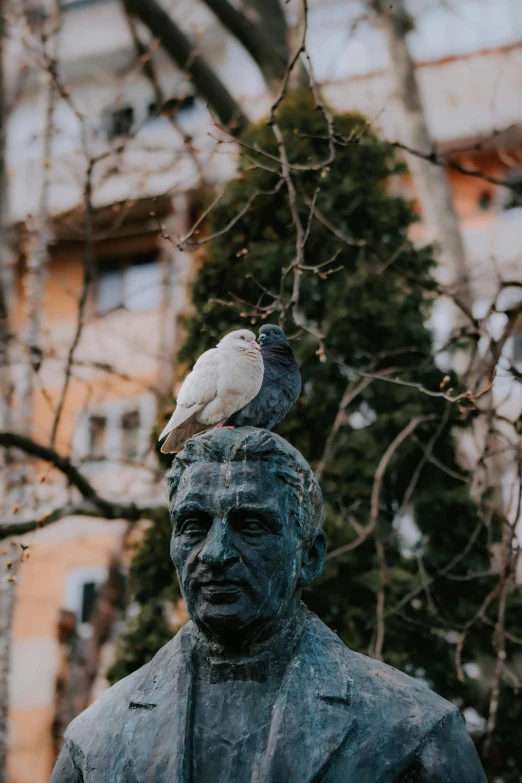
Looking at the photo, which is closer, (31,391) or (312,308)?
(312,308)

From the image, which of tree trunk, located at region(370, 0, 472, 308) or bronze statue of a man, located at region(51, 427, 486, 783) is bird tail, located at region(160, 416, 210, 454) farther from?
tree trunk, located at region(370, 0, 472, 308)

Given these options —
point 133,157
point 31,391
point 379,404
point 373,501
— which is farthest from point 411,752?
point 133,157

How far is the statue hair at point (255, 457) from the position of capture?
10.7 feet

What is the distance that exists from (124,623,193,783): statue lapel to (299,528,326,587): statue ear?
0.38 meters

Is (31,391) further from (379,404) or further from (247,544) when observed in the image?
(247,544)

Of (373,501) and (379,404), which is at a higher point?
(379,404)

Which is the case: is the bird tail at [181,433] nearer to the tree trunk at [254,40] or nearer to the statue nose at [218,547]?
the statue nose at [218,547]

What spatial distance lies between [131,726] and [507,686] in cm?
407

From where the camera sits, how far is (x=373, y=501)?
19.7ft

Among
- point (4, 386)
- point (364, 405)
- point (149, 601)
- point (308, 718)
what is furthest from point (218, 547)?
point (4, 386)

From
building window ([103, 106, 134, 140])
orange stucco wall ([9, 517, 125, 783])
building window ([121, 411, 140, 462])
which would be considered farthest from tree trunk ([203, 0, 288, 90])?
orange stucco wall ([9, 517, 125, 783])

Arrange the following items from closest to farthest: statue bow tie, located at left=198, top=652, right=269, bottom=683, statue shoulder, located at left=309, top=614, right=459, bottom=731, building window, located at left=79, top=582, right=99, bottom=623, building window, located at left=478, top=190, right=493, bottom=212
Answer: statue shoulder, located at left=309, top=614, right=459, bottom=731, statue bow tie, located at left=198, top=652, right=269, bottom=683, building window, located at left=79, top=582, right=99, bottom=623, building window, located at left=478, top=190, right=493, bottom=212

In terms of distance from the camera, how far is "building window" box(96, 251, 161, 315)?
56.5ft

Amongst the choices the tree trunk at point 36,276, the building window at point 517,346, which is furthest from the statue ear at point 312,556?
the building window at point 517,346
